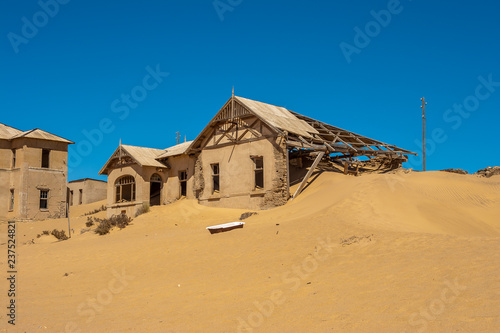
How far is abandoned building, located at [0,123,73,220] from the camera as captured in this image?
3500 centimetres

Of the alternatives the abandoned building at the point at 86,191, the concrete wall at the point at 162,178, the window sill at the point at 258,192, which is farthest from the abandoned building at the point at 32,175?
the window sill at the point at 258,192

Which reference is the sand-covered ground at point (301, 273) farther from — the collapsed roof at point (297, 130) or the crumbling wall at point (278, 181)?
the collapsed roof at point (297, 130)

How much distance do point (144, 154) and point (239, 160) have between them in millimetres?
9026

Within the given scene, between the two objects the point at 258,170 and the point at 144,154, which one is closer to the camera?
the point at 258,170

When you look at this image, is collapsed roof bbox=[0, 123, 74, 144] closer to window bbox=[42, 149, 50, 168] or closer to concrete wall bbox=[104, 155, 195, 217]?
window bbox=[42, 149, 50, 168]

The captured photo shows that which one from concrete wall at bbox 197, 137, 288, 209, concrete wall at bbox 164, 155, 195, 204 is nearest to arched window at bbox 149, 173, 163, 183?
concrete wall at bbox 164, 155, 195, 204

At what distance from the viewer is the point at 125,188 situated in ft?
115

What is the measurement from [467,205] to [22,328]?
57.3ft

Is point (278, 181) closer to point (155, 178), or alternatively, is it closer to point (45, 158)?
point (155, 178)

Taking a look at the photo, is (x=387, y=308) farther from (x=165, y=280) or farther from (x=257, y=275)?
(x=165, y=280)

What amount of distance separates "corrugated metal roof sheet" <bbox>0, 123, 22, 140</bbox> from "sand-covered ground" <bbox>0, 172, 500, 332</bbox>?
18.2m

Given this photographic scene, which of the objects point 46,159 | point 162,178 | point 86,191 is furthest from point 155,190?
point 86,191

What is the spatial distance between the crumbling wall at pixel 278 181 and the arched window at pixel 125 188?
11584mm

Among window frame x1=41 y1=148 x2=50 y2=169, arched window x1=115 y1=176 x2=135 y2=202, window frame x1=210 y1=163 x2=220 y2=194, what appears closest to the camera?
window frame x1=210 y1=163 x2=220 y2=194
